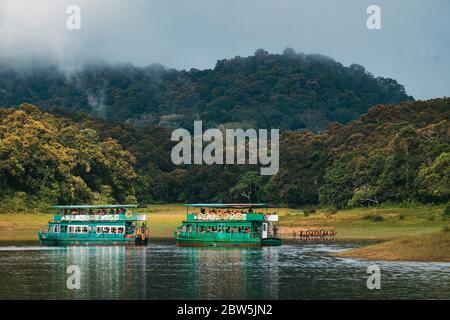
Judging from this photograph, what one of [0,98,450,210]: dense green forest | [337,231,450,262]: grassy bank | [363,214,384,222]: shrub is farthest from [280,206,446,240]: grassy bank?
[337,231,450,262]: grassy bank

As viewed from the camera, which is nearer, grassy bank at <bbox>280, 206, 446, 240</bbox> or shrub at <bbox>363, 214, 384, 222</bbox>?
grassy bank at <bbox>280, 206, 446, 240</bbox>

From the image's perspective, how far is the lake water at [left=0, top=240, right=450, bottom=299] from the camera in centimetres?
5097

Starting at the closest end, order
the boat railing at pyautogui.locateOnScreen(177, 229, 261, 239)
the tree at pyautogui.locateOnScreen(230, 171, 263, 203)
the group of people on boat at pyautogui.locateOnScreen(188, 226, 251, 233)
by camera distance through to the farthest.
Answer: the boat railing at pyautogui.locateOnScreen(177, 229, 261, 239), the group of people on boat at pyautogui.locateOnScreen(188, 226, 251, 233), the tree at pyautogui.locateOnScreen(230, 171, 263, 203)

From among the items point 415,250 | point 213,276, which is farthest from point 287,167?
point 213,276

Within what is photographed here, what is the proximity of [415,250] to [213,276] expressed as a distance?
17.3m

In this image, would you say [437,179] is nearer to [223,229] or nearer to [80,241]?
[223,229]

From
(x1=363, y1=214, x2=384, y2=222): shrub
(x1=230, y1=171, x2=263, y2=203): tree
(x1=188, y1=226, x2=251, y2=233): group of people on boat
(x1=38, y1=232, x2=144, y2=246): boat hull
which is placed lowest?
(x1=38, y1=232, x2=144, y2=246): boat hull

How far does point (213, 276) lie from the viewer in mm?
61438

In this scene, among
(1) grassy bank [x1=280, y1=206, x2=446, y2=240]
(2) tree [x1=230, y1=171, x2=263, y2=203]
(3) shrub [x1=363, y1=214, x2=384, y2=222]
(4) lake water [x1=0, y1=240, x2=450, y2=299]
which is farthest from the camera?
(2) tree [x1=230, y1=171, x2=263, y2=203]

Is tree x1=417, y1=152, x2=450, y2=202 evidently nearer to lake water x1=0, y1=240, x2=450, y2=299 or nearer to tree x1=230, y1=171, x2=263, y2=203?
lake water x1=0, y1=240, x2=450, y2=299

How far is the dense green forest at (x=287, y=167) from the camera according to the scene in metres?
136

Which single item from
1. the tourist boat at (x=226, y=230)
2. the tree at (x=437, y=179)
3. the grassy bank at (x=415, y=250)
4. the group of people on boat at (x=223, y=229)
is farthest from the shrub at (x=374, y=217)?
the grassy bank at (x=415, y=250)

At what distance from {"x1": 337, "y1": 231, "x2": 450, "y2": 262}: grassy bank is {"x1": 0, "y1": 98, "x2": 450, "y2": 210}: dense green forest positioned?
47.2m

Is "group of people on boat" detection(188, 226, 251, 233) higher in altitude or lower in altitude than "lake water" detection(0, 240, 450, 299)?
higher
